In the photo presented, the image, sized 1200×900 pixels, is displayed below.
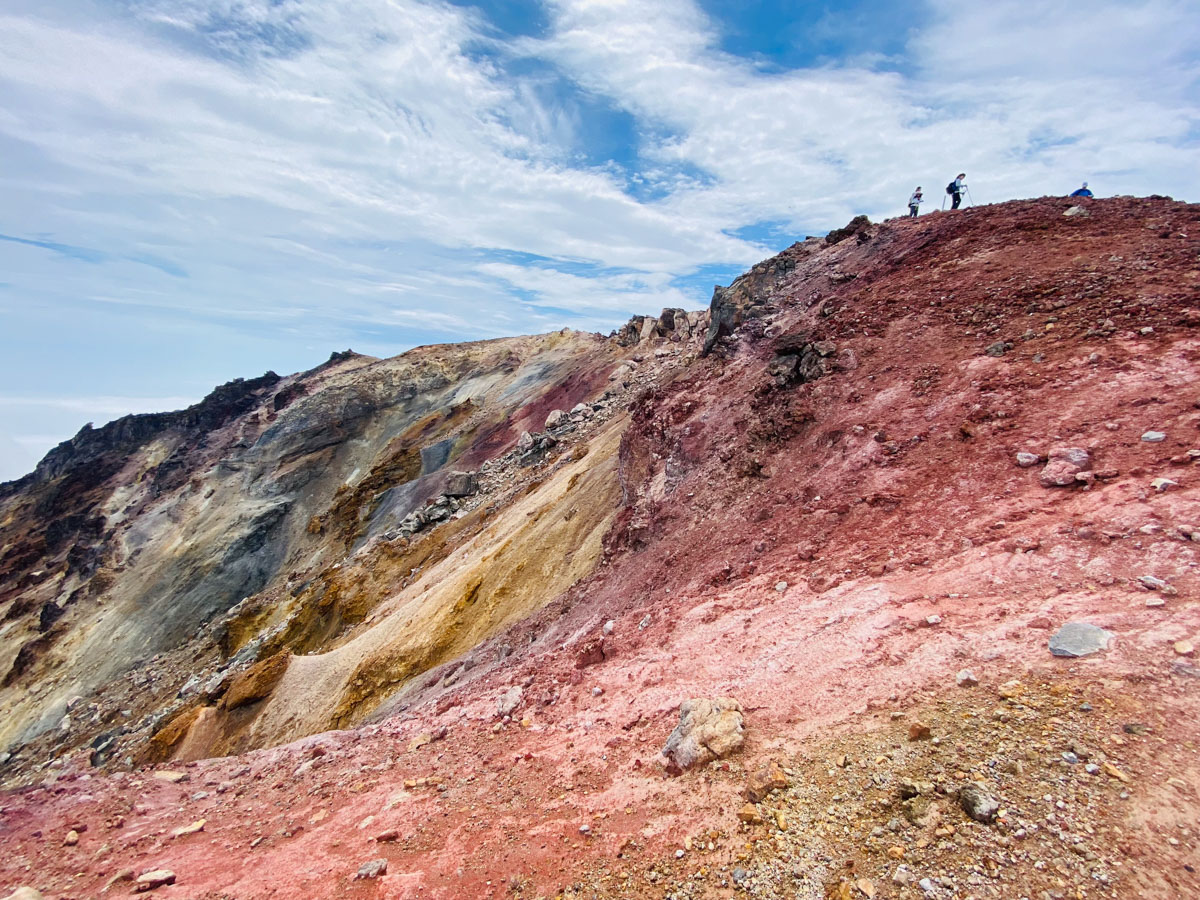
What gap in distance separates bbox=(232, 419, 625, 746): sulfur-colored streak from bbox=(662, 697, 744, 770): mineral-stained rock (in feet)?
34.2

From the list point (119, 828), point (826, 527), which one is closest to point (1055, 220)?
point (826, 527)

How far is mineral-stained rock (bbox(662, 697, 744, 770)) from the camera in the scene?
6.96 meters

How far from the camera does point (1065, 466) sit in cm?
891

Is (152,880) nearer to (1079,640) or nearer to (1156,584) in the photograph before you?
(1079,640)

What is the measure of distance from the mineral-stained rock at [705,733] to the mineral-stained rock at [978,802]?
8.02ft

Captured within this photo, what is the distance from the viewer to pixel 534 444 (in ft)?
125

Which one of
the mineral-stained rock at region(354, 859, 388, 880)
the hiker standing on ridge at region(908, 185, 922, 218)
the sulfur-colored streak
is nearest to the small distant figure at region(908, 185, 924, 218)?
the hiker standing on ridge at region(908, 185, 922, 218)

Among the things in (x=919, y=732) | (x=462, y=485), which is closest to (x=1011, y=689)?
(x=919, y=732)

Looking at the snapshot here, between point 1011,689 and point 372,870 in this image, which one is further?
point 372,870

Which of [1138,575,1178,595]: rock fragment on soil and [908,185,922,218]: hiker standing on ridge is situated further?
[908,185,922,218]: hiker standing on ridge

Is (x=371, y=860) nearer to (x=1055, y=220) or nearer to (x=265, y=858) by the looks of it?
(x=265, y=858)

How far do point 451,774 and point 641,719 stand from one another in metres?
3.24

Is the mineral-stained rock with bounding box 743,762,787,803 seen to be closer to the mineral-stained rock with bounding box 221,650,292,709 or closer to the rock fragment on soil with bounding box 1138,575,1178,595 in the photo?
the rock fragment on soil with bounding box 1138,575,1178,595

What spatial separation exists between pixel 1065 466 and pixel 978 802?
621 centimetres
